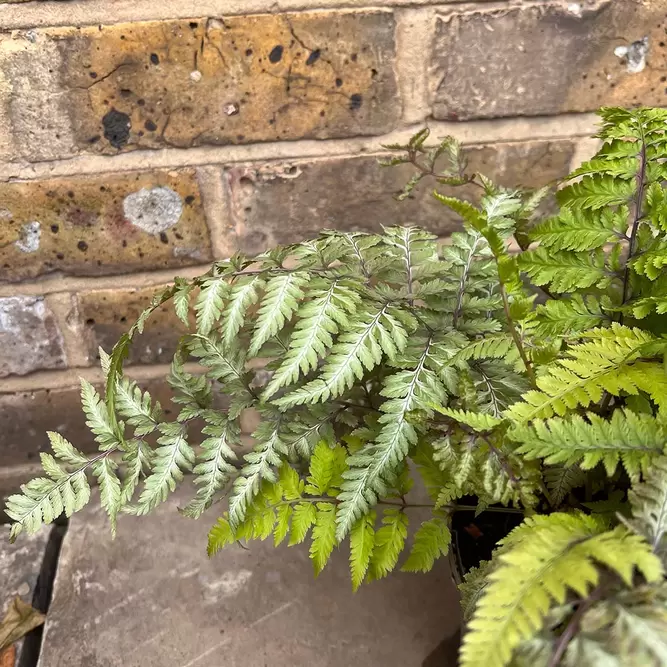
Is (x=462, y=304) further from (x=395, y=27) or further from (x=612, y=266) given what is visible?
(x=395, y=27)

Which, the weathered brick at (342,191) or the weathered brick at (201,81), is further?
the weathered brick at (342,191)

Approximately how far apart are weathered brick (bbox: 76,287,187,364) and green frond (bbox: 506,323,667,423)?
0.66 metres

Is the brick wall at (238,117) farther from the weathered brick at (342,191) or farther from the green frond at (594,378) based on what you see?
the green frond at (594,378)

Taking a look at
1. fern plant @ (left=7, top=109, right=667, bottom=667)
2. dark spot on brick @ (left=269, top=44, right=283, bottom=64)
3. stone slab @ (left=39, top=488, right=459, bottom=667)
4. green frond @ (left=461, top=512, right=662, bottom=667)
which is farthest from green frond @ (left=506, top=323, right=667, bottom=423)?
dark spot on brick @ (left=269, top=44, right=283, bottom=64)

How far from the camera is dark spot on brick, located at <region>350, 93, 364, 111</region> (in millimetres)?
866

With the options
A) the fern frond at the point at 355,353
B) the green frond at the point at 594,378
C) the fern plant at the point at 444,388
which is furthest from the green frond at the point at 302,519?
the green frond at the point at 594,378

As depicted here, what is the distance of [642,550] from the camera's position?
0.38 meters

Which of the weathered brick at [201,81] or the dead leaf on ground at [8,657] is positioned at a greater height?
the weathered brick at [201,81]

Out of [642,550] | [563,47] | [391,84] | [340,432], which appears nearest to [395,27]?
[391,84]

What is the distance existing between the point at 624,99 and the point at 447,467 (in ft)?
2.29

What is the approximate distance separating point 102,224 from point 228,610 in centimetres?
60

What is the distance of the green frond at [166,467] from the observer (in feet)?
1.99

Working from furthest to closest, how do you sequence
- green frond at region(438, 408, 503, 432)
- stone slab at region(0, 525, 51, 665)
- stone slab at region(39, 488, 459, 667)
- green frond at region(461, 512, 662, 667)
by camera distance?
stone slab at region(0, 525, 51, 665) < stone slab at region(39, 488, 459, 667) < green frond at region(438, 408, 503, 432) < green frond at region(461, 512, 662, 667)

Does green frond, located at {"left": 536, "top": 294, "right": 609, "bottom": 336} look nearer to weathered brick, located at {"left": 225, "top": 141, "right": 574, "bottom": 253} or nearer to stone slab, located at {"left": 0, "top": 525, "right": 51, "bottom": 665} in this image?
weathered brick, located at {"left": 225, "top": 141, "right": 574, "bottom": 253}
